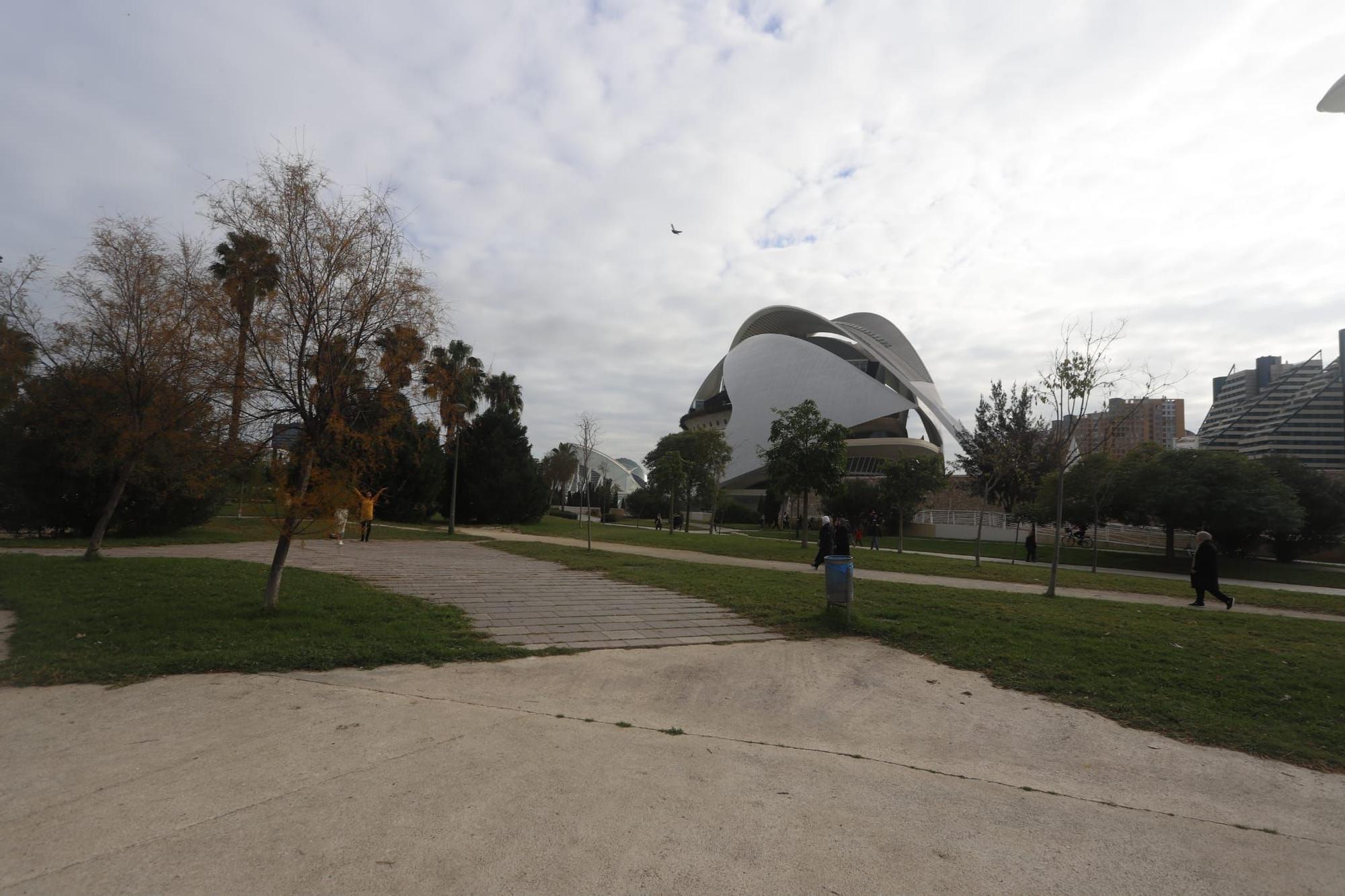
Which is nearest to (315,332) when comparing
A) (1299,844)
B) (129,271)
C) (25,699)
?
(25,699)

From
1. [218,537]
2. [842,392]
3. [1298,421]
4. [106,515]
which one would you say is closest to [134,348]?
[106,515]

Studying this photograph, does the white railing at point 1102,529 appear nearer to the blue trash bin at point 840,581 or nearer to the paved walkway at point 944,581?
the paved walkway at point 944,581

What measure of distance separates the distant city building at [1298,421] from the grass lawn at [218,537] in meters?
49.5

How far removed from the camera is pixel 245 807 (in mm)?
3375

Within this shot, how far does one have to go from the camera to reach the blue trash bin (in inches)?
365

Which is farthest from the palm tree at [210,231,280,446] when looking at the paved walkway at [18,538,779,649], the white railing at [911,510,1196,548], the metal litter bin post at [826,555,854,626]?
the white railing at [911,510,1196,548]

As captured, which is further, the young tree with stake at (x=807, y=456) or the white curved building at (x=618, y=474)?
the white curved building at (x=618, y=474)

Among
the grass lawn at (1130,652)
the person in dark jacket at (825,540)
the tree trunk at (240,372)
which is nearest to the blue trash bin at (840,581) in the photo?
the grass lawn at (1130,652)

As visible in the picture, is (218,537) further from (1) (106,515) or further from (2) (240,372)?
(2) (240,372)

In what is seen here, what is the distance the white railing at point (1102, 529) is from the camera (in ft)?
115

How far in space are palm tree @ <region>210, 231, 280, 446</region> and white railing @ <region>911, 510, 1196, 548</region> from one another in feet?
115

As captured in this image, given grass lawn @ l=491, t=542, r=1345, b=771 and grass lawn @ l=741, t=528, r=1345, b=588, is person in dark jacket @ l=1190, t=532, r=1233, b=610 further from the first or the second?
grass lawn @ l=741, t=528, r=1345, b=588

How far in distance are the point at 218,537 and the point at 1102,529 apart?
42148 millimetres

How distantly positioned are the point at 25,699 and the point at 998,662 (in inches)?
338
